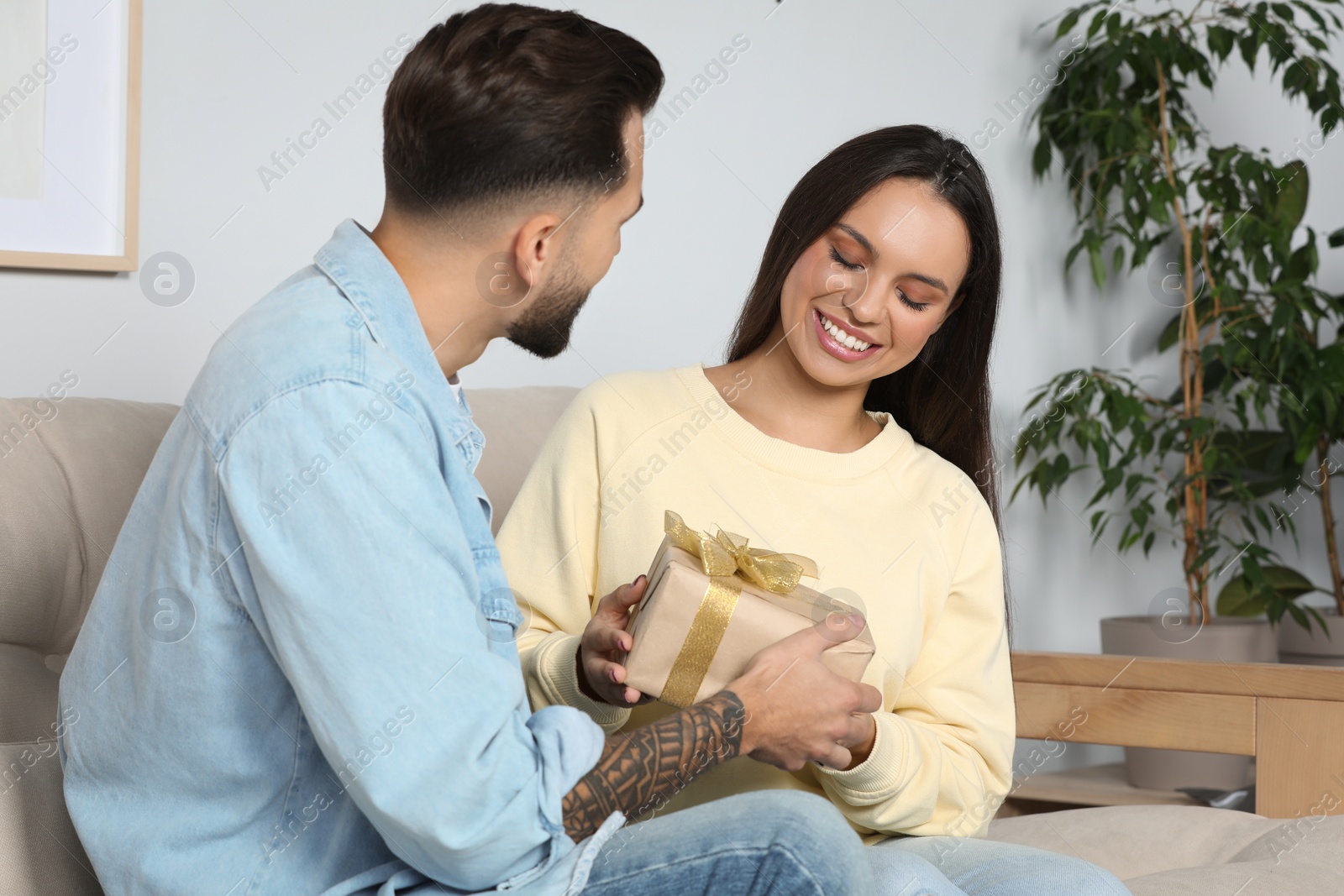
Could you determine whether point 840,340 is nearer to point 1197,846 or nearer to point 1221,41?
point 1197,846

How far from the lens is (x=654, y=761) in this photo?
0.94 metres

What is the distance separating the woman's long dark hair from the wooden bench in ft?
1.16

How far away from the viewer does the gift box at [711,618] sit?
1.07 meters

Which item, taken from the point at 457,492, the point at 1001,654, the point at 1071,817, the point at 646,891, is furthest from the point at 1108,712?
the point at 457,492

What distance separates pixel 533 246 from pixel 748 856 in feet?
1.58

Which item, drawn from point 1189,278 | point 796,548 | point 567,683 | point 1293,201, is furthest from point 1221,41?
point 567,683

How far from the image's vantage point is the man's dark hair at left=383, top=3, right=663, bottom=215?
0.94m

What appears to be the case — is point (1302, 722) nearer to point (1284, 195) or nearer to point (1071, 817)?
point (1071, 817)

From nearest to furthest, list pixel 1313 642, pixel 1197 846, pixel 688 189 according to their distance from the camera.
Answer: pixel 1197 846, pixel 688 189, pixel 1313 642

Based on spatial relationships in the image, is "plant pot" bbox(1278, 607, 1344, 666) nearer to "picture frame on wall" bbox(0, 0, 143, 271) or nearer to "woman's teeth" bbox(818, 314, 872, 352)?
"woman's teeth" bbox(818, 314, 872, 352)

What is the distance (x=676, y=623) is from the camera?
1074 mm

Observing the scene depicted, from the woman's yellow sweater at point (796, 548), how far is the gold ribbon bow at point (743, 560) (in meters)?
0.21

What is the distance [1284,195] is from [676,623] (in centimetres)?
227

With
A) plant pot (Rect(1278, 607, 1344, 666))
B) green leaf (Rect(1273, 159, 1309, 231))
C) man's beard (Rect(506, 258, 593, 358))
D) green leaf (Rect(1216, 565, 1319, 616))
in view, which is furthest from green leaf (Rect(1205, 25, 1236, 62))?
man's beard (Rect(506, 258, 593, 358))
